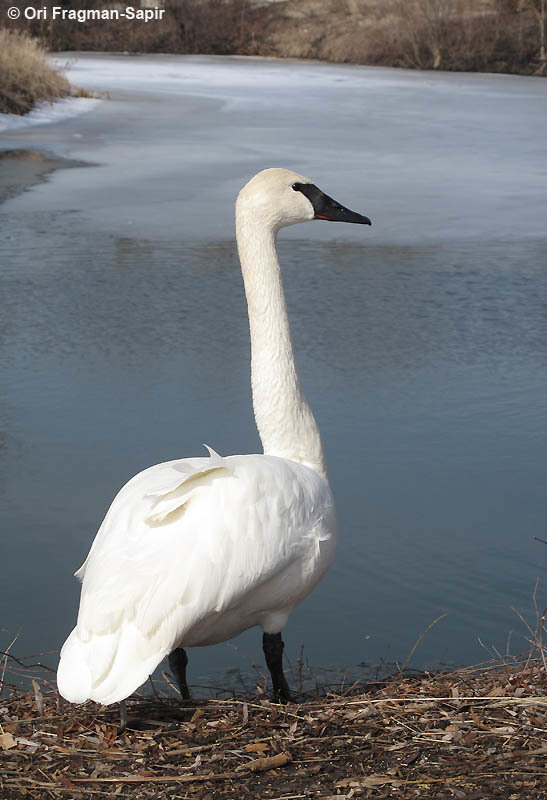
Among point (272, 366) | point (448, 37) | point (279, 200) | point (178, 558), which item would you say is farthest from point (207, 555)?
point (448, 37)

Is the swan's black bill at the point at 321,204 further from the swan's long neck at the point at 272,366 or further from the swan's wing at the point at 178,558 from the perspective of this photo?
the swan's wing at the point at 178,558

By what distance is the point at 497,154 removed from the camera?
42.7 ft

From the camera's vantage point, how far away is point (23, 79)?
16.2 metres

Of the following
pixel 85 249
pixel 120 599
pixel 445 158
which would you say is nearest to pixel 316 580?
pixel 120 599

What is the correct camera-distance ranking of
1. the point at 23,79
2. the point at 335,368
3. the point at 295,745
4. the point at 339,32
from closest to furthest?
the point at 295,745 → the point at 335,368 → the point at 23,79 → the point at 339,32

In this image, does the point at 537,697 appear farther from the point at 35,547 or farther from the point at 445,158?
the point at 445,158

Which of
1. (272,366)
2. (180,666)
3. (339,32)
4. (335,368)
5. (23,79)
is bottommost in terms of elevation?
(180,666)

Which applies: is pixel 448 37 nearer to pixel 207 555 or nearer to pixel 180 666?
pixel 180 666

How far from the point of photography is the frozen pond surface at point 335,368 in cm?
386

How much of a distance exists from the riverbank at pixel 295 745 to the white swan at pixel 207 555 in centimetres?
22

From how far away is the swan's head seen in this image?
3531mm

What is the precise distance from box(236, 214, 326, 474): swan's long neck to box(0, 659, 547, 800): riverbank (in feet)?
2.60

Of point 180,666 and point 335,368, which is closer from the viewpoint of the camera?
point 180,666

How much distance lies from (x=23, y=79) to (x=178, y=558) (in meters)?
14.9
